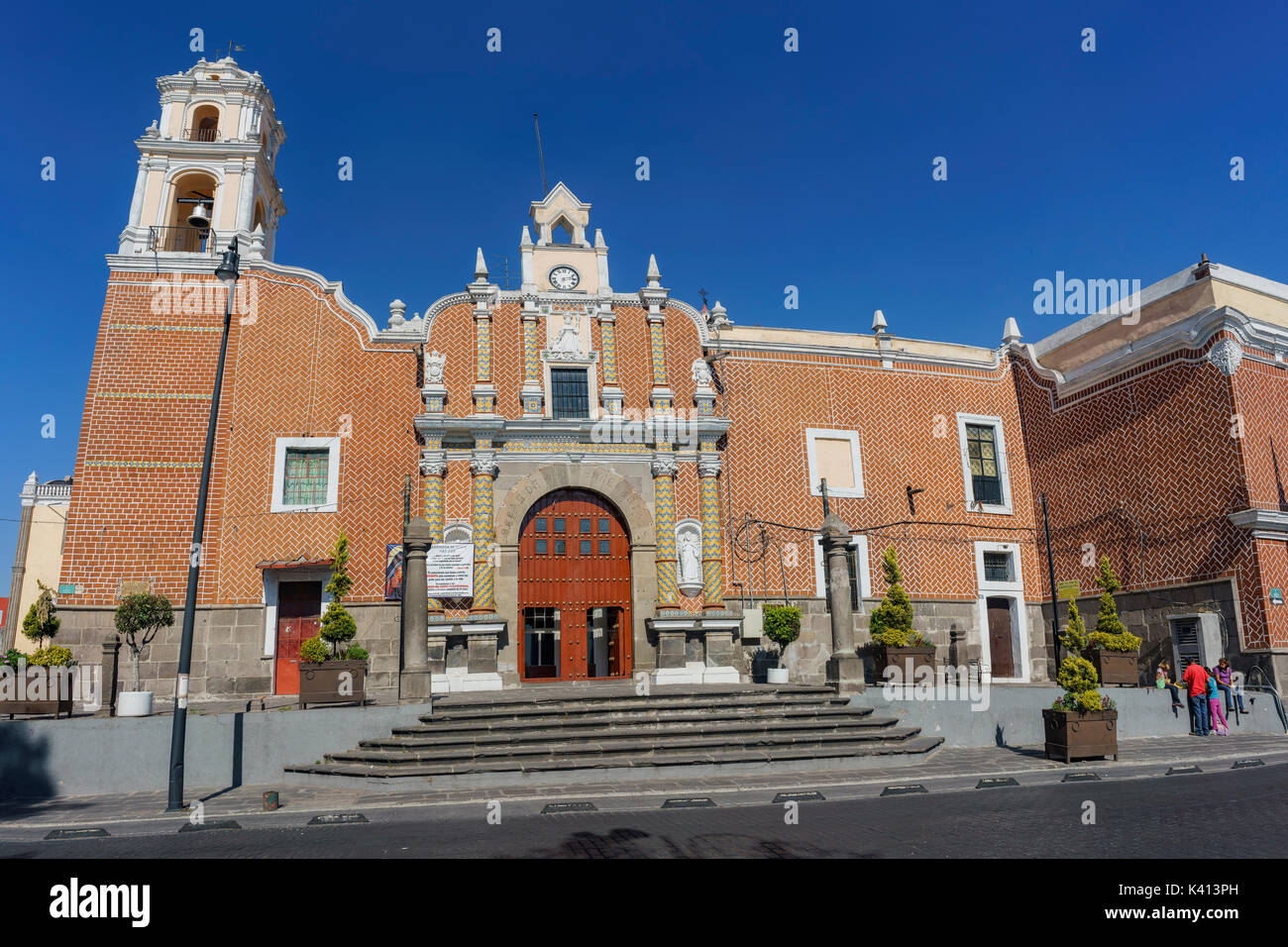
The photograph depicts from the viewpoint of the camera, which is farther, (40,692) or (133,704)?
(133,704)

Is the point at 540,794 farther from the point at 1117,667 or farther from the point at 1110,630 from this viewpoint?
the point at 1110,630

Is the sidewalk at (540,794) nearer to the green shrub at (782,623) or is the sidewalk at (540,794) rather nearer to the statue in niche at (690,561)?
the green shrub at (782,623)

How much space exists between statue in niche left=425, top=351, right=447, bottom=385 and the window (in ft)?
9.03

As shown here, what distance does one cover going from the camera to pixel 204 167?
22391 mm

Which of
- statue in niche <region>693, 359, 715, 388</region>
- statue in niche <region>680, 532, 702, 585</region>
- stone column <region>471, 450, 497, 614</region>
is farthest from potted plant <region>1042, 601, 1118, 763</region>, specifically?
stone column <region>471, 450, 497, 614</region>

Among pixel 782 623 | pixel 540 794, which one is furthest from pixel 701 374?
pixel 540 794

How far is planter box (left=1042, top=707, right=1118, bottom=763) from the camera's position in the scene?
535 inches

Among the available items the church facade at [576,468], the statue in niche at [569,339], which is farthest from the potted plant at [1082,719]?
the statue in niche at [569,339]

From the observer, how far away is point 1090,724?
1366cm

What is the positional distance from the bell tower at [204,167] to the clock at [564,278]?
7.69 m

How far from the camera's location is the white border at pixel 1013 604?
22891 millimetres

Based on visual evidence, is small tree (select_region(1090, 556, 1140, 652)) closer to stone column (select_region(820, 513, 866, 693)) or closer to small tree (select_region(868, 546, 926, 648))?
small tree (select_region(868, 546, 926, 648))

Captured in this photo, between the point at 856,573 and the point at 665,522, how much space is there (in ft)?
18.2
